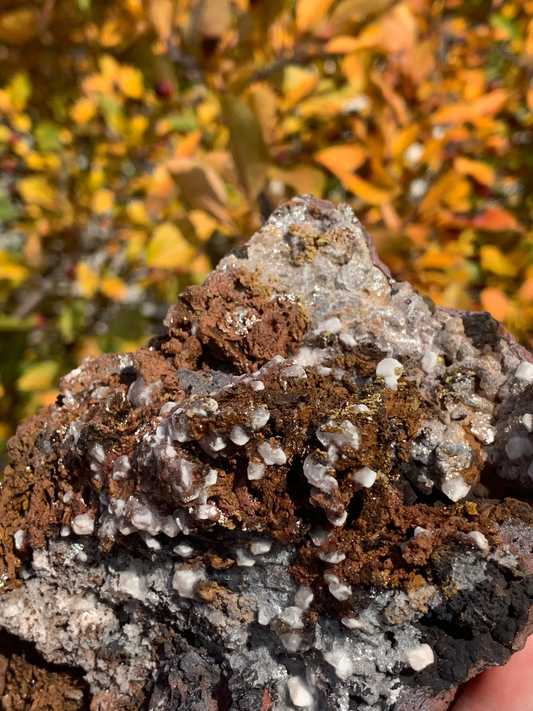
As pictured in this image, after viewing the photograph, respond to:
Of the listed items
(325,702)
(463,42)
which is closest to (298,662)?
(325,702)

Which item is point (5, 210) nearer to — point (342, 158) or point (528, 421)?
point (342, 158)

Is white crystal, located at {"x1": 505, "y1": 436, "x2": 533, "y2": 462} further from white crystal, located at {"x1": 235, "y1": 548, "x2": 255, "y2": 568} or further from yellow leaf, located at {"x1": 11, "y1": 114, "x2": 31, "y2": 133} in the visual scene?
yellow leaf, located at {"x1": 11, "y1": 114, "x2": 31, "y2": 133}

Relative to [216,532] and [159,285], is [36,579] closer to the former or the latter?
[216,532]

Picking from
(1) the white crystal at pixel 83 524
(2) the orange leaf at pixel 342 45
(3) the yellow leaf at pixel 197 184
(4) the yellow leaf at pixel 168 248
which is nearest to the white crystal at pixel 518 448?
(1) the white crystal at pixel 83 524

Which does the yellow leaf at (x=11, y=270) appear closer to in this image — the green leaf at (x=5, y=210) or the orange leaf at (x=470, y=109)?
the green leaf at (x=5, y=210)

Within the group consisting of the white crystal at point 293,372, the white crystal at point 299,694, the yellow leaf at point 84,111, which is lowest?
the white crystal at point 299,694

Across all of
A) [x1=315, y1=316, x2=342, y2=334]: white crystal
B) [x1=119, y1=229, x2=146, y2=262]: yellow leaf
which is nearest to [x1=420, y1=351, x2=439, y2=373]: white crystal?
[x1=315, y1=316, x2=342, y2=334]: white crystal
